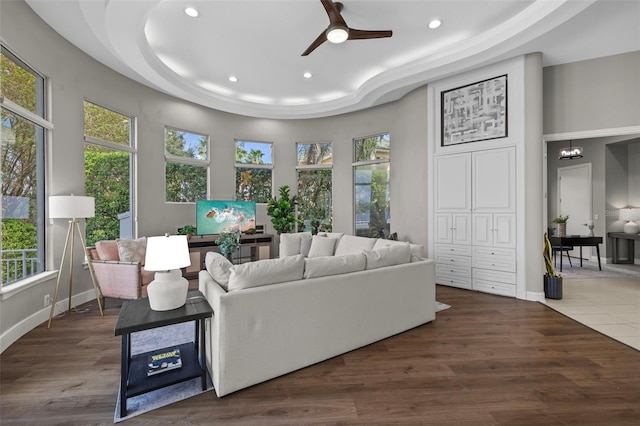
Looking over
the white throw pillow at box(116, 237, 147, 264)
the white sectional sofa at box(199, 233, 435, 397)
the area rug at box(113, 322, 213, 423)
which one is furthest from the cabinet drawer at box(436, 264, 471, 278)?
the white throw pillow at box(116, 237, 147, 264)

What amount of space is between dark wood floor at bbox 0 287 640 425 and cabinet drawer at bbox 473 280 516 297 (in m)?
1.22

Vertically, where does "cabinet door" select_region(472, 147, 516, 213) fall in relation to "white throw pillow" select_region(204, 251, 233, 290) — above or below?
above

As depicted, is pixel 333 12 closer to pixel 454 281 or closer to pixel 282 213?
pixel 454 281

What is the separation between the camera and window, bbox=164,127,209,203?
5.95 metres

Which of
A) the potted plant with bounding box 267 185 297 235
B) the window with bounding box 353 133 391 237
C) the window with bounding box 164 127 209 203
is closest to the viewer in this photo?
the window with bounding box 164 127 209 203

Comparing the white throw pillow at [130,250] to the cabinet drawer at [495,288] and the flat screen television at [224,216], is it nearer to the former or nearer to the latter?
the flat screen television at [224,216]

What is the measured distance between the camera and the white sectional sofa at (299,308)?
206cm

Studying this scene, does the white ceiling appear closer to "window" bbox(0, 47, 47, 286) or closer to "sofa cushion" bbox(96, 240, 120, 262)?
"window" bbox(0, 47, 47, 286)

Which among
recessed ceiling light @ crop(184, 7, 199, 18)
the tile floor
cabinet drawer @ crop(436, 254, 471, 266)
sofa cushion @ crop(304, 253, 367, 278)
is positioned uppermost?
recessed ceiling light @ crop(184, 7, 199, 18)

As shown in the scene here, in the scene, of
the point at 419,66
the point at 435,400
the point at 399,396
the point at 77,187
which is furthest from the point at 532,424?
the point at 77,187

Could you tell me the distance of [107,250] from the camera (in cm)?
403

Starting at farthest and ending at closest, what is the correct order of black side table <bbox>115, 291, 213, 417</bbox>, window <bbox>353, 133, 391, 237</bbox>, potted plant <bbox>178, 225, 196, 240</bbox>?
1. window <bbox>353, 133, 391, 237</bbox>
2. potted plant <bbox>178, 225, 196, 240</bbox>
3. black side table <bbox>115, 291, 213, 417</bbox>

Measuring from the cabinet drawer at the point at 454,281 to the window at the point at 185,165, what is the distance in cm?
493

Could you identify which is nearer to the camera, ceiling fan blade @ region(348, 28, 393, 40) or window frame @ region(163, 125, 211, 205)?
ceiling fan blade @ region(348, 28, 393, 40)
